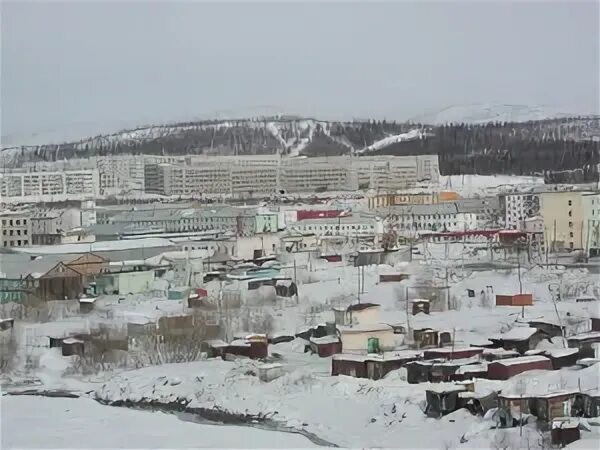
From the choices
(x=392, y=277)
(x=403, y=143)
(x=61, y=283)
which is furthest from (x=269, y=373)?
(x=403, y=143)

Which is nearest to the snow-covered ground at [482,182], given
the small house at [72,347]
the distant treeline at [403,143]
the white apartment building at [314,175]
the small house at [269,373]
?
the distant treeline at [403,143]

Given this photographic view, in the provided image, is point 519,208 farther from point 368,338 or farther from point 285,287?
point 285,287

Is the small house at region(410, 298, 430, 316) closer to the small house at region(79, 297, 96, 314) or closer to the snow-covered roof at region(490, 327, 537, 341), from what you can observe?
the snow-covered roof at region(490, 327, 537, 341)

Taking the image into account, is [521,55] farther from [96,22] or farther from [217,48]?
[96,22]

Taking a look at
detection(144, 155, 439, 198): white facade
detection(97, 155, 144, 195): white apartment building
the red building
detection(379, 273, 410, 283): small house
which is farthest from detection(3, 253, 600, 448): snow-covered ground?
detection(97, 155, 144, 195): white apartment building

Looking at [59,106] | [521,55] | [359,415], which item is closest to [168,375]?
[359,415]
